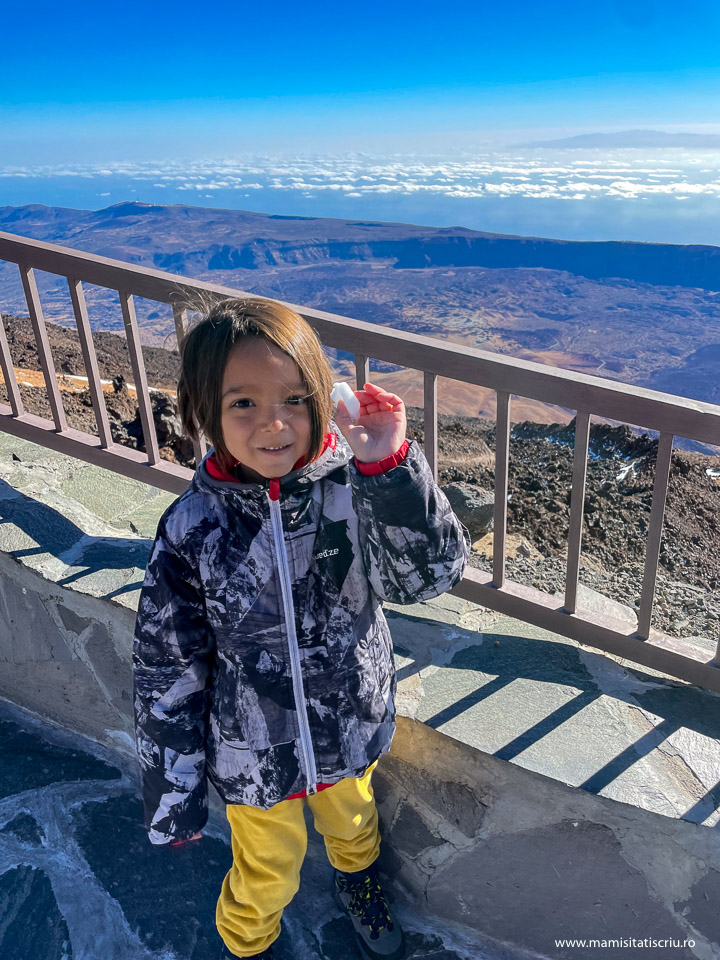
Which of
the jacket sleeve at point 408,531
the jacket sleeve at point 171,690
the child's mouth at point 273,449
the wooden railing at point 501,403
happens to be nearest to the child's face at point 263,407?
the child's mouth at point 273,449

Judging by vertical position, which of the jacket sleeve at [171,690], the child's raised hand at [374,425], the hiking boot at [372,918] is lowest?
the hiking boot at [372,918]

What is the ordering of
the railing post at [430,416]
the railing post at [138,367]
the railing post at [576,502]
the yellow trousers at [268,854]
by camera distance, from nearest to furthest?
the yellow trousers at [268,854] → the railing post at [576,502] → the railing post at [430,416] → the railing post at [138,367]

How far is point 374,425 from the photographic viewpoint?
49.7 inches

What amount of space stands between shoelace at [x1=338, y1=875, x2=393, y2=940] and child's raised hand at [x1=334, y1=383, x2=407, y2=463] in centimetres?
125

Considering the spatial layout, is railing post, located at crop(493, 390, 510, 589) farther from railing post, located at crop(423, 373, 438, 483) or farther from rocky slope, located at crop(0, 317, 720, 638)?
rocky slope, located at crop(0, 317, 720, 638)

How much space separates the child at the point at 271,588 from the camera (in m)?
1.29

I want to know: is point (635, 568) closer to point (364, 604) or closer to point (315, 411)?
point (364, 604)

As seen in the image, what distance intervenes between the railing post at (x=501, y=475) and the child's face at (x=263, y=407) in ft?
2.18

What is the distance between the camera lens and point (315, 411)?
1346 mm

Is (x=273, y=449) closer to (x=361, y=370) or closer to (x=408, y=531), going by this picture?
(x=408, y=531)

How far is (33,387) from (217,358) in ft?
19.3

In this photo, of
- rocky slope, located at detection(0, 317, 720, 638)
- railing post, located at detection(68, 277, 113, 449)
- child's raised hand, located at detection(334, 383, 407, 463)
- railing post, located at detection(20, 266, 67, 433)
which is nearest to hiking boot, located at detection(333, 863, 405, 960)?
child's raised hand, located at detection(334, 383, 407, 463)

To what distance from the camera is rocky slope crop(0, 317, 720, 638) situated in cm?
312

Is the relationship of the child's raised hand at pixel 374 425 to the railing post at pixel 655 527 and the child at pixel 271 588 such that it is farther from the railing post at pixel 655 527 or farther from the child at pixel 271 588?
the railing post at pixel 655 527
